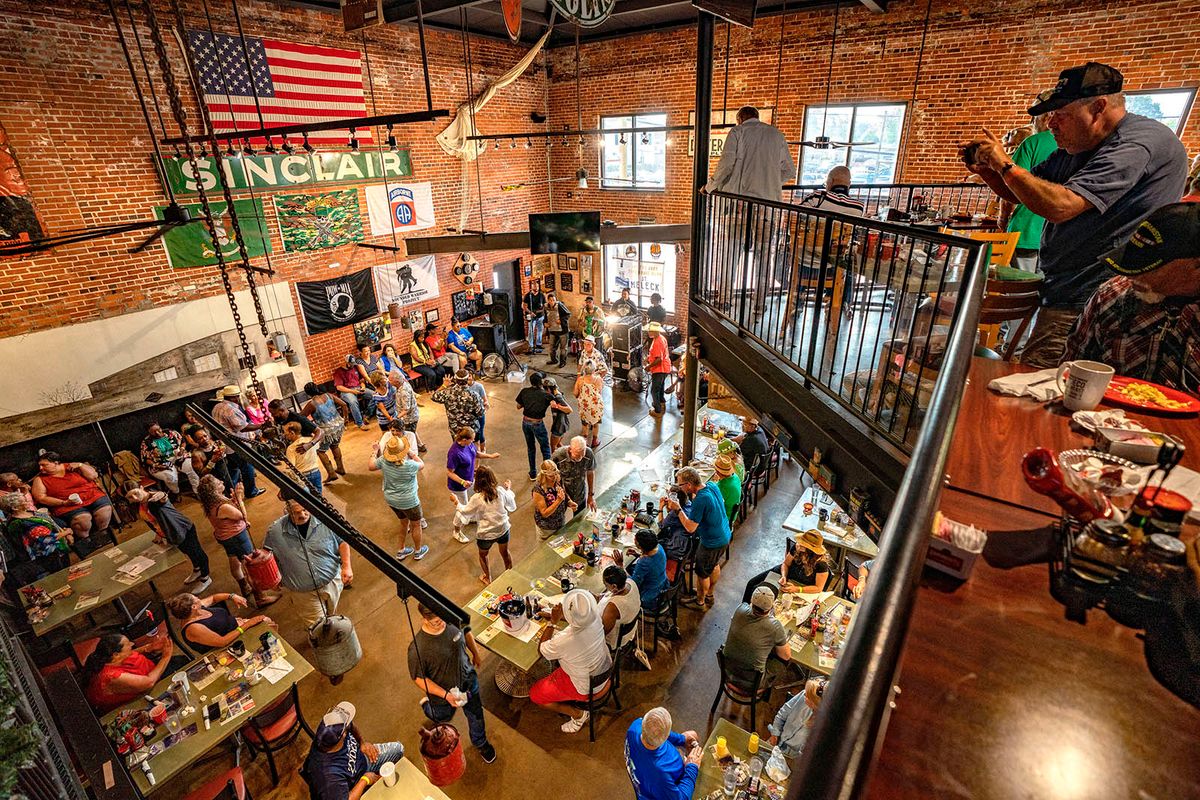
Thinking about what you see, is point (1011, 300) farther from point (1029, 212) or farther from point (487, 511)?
point (487, 511)

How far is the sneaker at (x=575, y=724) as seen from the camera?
4309mm

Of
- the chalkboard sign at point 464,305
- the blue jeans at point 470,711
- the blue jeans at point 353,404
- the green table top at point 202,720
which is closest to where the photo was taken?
the green table top at point 202,720

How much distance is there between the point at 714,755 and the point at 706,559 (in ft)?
6.32

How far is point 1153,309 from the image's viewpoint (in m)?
1.97

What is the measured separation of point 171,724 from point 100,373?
5.60m

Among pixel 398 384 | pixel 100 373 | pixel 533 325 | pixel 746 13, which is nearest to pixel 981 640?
pixel 746 13

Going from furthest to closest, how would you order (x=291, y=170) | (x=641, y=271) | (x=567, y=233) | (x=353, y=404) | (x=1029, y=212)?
(x=641, y=271), (x=353, y=404), (x=567, y=233), (x=291, y=170), (x=1029, y=212)

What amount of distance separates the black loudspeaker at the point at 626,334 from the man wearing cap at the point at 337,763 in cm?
805

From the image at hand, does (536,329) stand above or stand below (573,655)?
below

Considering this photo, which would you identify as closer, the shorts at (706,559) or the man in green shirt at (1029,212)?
the man in green shirt at (1029,212)

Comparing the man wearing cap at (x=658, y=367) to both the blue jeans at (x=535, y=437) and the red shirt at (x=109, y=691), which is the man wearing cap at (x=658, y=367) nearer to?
the blue jeans at (x=535, y=437)

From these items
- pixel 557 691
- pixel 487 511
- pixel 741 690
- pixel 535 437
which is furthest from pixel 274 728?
pixel 535 437

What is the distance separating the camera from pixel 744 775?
3309mm

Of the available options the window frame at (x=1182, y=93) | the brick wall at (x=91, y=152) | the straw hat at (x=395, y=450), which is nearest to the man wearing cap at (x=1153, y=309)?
the straw hat at (x=395, y=450)
